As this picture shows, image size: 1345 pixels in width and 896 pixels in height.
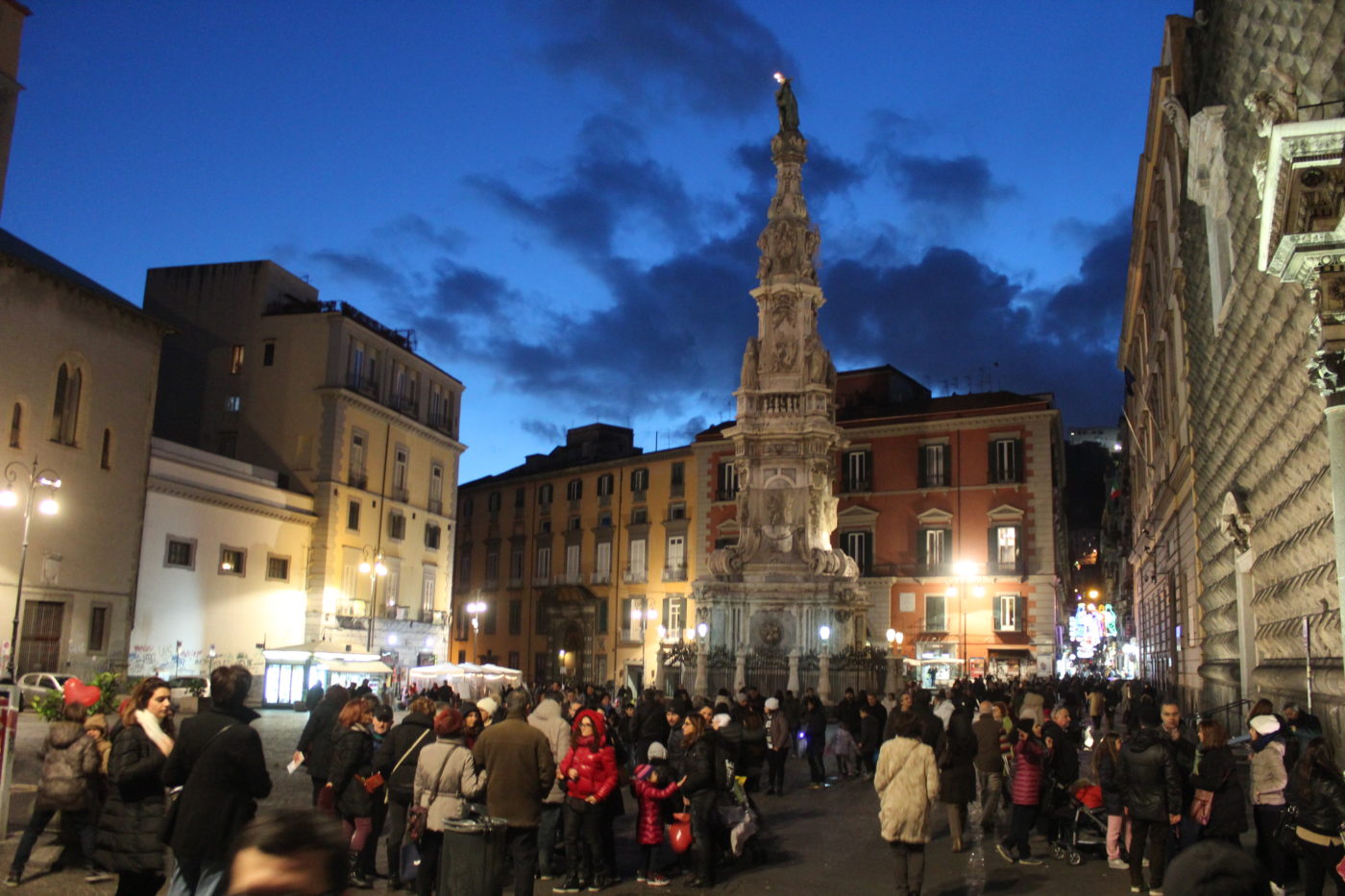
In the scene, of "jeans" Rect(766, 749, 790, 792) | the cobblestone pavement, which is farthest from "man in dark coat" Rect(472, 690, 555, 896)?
"jeans" Rect(766, 749, 790, 792)

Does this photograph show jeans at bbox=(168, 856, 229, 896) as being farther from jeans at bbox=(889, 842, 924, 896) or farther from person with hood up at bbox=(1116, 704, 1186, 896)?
person with hood up at bbox=(1116, 704, 1186, 896)

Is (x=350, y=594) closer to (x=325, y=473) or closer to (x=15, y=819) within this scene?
(x=325, y=473)

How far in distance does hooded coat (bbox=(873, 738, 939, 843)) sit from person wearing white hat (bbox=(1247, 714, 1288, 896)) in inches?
110

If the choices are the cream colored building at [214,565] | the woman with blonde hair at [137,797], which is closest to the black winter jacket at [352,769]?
the woman with blonde hair at [137,797]

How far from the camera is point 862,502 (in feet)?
176

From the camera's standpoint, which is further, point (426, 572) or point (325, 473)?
point (426, 572)

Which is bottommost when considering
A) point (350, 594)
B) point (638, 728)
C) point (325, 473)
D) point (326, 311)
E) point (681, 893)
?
point (681, 893)

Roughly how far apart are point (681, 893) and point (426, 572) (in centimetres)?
4479

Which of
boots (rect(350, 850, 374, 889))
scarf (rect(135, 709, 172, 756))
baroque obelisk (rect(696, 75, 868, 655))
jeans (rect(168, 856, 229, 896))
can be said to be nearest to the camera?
jeans (rect(168, 856, 229, 896))

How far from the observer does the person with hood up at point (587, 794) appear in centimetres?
1051

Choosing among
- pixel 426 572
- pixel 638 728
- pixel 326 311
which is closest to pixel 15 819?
pixel 638 728

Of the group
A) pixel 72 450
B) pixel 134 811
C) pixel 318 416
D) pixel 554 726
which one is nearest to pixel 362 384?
pixel 318 416

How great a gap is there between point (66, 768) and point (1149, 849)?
875 cm

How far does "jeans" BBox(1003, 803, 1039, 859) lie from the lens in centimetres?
1224
